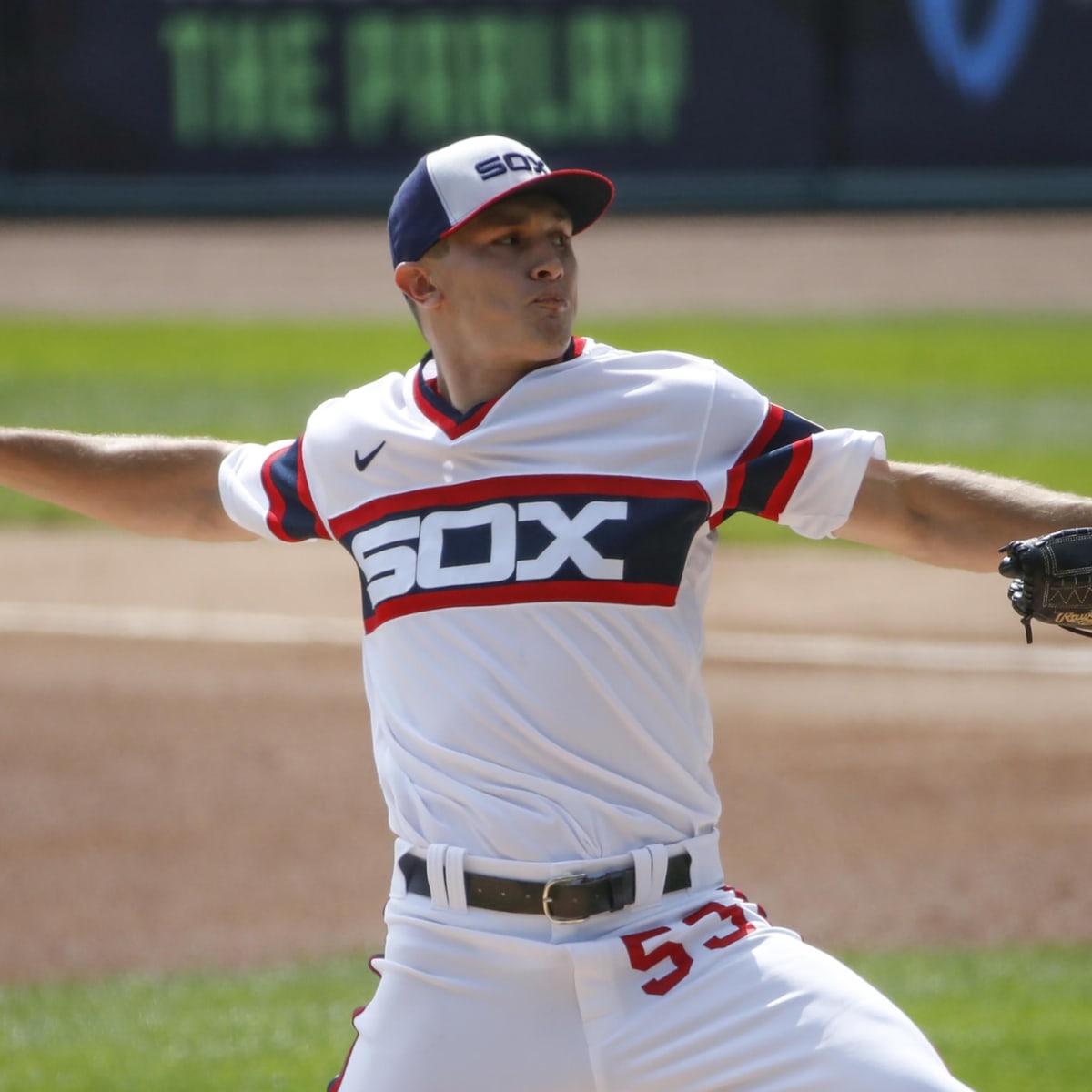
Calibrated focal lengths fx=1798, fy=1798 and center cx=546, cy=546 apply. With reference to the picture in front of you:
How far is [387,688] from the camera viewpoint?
286cm

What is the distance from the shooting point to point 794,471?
2779 millimetres

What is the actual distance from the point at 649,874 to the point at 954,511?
72 cm

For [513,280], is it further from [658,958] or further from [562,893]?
[658,958]

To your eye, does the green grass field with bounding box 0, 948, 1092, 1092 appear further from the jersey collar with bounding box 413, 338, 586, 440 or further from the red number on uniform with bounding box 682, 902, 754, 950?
the jersey collar with bounding box 413, 338, 586, 440

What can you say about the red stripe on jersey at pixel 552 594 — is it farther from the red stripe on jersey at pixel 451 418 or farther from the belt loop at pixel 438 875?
the belt loop at pixel 438 875

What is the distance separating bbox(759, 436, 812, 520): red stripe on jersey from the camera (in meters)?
2.78

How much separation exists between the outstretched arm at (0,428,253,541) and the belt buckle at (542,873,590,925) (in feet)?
3.13

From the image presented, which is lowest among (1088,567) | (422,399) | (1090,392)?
(1090,392)

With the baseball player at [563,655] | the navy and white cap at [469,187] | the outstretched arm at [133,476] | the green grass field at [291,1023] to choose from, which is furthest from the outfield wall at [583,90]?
the baseball player at [563,655]

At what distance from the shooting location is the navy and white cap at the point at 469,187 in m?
2.81

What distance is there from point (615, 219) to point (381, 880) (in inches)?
706

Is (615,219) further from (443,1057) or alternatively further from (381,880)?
(443,1057)

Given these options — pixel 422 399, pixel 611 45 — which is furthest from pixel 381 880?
pixel 611 45

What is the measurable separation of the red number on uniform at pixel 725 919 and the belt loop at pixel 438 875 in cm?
35
